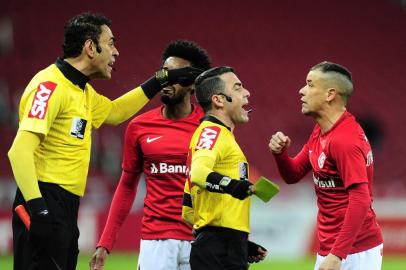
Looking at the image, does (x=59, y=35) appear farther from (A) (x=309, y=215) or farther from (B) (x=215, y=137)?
(B) (x=215, y=137)

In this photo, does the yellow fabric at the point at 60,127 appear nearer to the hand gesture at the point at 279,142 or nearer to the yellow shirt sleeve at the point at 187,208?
the yellow shirt sleeve at the point at 187,208

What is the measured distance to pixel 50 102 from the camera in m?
5.05

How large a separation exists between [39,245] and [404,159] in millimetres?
15506

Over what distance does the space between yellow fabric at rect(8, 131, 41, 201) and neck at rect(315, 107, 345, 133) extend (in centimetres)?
187

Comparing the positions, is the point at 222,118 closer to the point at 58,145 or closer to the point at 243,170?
the point at 243,170

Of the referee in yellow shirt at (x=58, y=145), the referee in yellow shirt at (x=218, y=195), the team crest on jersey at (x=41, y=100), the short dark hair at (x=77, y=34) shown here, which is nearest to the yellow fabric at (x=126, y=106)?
the referee in yellow shirt at (x=58, y=145)

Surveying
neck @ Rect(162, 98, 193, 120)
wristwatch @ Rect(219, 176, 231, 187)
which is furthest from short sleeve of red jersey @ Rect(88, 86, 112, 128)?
wristwatch @ Rect(219, 176, 231, 187)

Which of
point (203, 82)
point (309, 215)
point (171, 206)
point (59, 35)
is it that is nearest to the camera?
point (203, 82)

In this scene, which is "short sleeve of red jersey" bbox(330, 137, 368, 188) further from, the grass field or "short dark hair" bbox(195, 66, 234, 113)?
the grass field

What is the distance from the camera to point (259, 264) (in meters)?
12.8

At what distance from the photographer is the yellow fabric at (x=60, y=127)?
5.03m

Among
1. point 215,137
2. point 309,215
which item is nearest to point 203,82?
point 215,137

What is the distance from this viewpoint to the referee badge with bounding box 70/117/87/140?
17.3 ft

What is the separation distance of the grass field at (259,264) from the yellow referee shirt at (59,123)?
6581 millimetres
